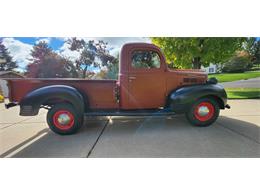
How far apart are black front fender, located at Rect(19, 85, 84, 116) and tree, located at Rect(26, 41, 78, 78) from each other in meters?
14.1

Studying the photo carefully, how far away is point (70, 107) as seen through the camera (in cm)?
380

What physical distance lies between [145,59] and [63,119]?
7.84ft

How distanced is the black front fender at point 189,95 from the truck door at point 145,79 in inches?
12.9

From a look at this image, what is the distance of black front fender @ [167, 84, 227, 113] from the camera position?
12.9 feet

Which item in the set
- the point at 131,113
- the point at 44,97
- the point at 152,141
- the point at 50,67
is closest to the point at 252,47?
the point at 131,113

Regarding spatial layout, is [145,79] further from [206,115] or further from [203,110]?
[206,115]

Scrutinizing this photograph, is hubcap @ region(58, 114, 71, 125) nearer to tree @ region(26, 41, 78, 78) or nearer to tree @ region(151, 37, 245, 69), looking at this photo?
tree @ region(151, 37, 245, 69)

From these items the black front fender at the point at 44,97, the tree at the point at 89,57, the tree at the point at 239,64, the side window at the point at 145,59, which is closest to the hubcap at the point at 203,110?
the side window at the point at 145,59

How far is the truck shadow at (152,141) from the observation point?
294 cm

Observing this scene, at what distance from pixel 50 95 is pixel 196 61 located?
851 cm

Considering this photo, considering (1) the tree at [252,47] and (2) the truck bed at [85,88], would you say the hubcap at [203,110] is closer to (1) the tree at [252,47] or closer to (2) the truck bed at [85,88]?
(2) the truck bed at [85,88]

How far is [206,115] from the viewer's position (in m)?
4.13

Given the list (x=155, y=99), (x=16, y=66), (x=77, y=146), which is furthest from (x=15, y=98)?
(x=16, y=66)

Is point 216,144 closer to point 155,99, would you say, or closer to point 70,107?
point 155,99
